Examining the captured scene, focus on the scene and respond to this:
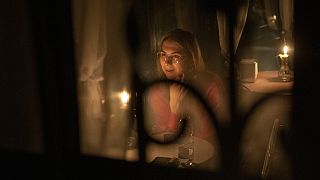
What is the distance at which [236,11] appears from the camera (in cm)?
183

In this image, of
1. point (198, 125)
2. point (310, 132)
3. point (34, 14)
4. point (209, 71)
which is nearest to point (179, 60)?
point (209, 71)

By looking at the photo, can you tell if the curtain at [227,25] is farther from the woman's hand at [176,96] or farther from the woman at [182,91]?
the woman's hand at [176,96]

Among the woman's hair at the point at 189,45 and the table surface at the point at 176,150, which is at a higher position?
the woman's hair at the point at 189,45

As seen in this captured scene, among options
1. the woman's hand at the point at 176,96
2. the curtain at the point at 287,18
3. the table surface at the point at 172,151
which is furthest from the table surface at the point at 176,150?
the curtain at the point at 287,18

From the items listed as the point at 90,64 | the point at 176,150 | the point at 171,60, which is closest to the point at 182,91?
the point at 171,60

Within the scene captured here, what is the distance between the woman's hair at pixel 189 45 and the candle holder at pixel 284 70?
388mm

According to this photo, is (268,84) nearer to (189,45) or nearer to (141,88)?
(189,45)

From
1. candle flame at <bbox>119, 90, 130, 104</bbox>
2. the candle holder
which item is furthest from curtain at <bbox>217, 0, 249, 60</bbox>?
candle flame at <bbox>119, 90, 130, 104</bbox>

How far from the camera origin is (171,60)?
1993 millimetres

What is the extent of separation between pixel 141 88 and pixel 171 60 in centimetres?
25

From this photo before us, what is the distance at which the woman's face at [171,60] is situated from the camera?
1.96 meters

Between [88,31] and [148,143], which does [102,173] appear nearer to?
[148,143]

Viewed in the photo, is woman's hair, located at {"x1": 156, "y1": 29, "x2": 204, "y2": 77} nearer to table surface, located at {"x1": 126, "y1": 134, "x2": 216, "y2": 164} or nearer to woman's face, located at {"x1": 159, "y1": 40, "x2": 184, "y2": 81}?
woman's face, located at {"x1": 159, "y1": 40, "x2": 184, "y2": 81}

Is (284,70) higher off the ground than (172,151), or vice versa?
(284,70)
